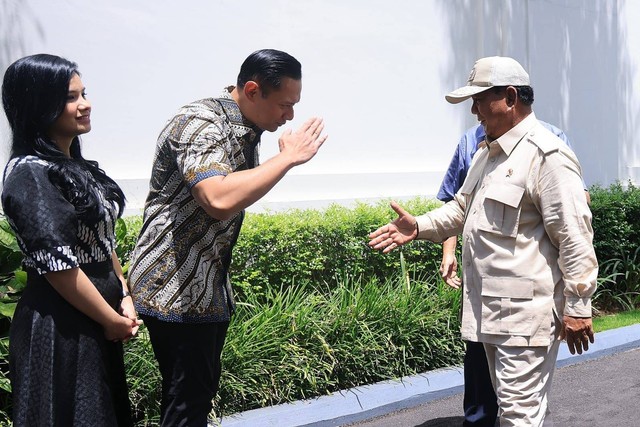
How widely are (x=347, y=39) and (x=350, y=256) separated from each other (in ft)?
8.74

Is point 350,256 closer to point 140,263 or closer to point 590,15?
point 140,263

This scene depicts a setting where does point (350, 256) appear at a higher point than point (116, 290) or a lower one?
lower

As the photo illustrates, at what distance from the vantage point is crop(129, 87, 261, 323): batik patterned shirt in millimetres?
3109

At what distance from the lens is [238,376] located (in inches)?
202

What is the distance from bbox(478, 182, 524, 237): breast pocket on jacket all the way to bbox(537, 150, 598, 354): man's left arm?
0.38 feet

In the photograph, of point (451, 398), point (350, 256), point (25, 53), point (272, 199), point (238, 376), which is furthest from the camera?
point (272, 199)

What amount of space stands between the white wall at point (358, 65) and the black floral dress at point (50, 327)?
3746 mm

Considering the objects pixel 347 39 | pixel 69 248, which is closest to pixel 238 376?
pixel 69 248

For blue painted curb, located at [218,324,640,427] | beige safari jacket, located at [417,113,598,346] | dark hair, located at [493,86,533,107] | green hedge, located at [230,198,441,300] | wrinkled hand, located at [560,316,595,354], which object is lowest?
blue painted curb, located at [218,324,640,427]

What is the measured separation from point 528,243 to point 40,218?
2054 mm

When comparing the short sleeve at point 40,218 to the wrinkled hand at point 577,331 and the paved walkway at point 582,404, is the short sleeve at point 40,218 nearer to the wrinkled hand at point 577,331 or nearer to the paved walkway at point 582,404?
the wrinkled hand at point 577,331

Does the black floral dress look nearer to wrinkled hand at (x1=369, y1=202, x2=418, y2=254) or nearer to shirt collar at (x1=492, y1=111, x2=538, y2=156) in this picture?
wrinkled hand at (x1=369, y1=202, x2=418, y2=254)

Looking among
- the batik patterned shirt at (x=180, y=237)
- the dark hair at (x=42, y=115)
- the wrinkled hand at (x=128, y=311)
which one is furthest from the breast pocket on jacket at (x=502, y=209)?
the dark hair at (x=42, y=115)

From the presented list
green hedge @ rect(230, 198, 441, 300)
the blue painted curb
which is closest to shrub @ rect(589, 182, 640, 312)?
green hedge @ rect(230, 198, 441, 300)
